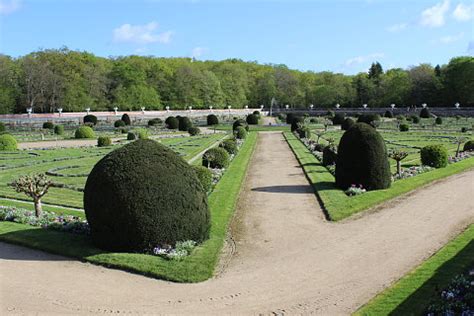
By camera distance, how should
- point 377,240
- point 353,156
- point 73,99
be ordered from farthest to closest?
point 73,99 → point 353,156 → point 377,240

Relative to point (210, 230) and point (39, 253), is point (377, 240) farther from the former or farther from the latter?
point (39, 253)

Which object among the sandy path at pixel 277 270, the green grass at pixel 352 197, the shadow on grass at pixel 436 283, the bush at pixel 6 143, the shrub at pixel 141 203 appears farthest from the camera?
the bush at pixel 6 143

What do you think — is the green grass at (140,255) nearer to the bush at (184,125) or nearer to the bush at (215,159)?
the bush at (215,159)

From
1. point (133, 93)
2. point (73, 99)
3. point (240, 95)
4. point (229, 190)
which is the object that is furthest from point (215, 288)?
point (240, 95)

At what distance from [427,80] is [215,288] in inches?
3481

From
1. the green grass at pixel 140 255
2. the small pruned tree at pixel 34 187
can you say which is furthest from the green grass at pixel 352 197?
the small pruned tree at pixel 34 187

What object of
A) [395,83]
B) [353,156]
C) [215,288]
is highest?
[395,83]

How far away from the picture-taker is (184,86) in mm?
98188

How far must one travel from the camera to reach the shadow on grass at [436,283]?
24.5 ft

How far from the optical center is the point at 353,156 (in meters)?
16.4

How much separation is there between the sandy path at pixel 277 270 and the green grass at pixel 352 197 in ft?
1.68

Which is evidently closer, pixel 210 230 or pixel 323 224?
pixel 210 230

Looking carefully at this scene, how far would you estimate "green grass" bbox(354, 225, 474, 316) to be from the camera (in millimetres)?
7500

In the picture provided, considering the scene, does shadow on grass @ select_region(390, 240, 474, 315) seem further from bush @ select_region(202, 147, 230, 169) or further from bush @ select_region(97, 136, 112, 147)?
bush @ select_region(97, 136, 112, 147)
